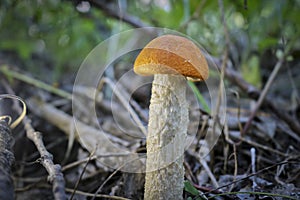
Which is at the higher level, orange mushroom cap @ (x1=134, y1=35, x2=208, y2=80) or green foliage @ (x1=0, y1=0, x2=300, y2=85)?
green foliage @ (x1=0, y1=0, x2=300, y2=85)

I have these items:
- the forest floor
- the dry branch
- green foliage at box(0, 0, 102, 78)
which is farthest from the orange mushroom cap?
green foliage at box(0, 0, 102, 78)

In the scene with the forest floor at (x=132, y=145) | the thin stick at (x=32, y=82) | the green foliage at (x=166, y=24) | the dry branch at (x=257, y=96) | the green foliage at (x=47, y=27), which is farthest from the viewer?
the green foliage at (x=47, y=27)

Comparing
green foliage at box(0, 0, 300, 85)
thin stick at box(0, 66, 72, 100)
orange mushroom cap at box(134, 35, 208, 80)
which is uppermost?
green foliage at box(0, 0, 300, 85)

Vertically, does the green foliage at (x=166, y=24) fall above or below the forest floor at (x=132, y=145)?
above

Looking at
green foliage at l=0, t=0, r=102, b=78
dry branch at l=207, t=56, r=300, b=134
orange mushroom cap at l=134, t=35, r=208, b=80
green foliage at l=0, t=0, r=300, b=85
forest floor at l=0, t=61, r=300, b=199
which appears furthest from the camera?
green foliage at l=0, t=0, r=102, b=78

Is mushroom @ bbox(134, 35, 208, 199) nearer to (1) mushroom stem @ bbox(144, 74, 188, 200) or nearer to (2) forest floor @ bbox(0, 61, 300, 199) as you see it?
(1) mushroom stem @ bbox(144, 74, 188, 200)

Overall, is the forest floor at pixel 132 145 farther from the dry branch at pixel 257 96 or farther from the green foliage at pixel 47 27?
the green foliage at pixel 47 27

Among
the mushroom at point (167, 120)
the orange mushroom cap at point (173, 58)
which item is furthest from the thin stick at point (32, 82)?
the orange mushroom cap at point (173, 58)
